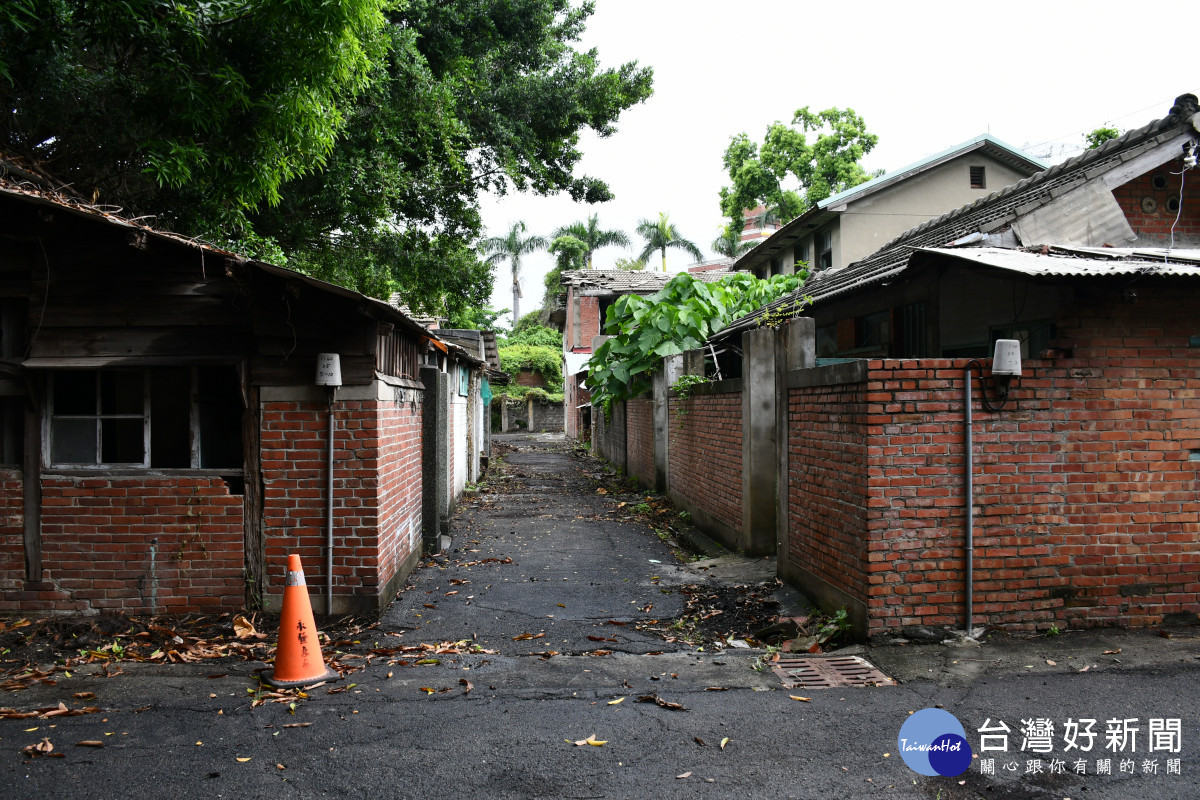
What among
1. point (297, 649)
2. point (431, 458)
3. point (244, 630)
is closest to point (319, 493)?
point (244, 630)

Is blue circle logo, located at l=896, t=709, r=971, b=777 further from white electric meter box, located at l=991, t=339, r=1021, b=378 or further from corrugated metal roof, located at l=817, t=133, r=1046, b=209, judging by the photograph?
corrugated metal roof, located at l=817, t=133, r=1046, b=209

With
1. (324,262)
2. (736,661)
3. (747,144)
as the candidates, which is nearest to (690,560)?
(736,661)

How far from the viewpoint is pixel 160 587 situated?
6109mm

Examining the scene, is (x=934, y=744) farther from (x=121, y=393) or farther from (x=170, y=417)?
(x=121, y=393)

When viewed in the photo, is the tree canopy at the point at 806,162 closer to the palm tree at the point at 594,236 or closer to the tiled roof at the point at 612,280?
the tiled roof at the point at 612,280

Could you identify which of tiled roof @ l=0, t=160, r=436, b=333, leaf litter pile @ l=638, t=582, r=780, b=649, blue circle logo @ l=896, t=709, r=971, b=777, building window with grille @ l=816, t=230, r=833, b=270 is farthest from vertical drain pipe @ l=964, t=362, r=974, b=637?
building window with grille @ l=816, t=230, r=833, b=270

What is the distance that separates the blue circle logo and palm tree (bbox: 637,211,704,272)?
41483mm

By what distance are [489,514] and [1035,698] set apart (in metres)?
9.40

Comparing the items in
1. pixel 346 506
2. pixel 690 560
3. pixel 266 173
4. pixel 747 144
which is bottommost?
pixel 690 560

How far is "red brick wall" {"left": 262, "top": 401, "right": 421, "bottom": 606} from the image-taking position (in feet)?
Answer: 20.4

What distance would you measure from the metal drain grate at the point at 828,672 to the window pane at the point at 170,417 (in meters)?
5.17

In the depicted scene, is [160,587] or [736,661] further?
[160,587]

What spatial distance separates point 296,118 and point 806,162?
2798cm

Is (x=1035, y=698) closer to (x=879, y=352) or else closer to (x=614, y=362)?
(x=879, y=352)
